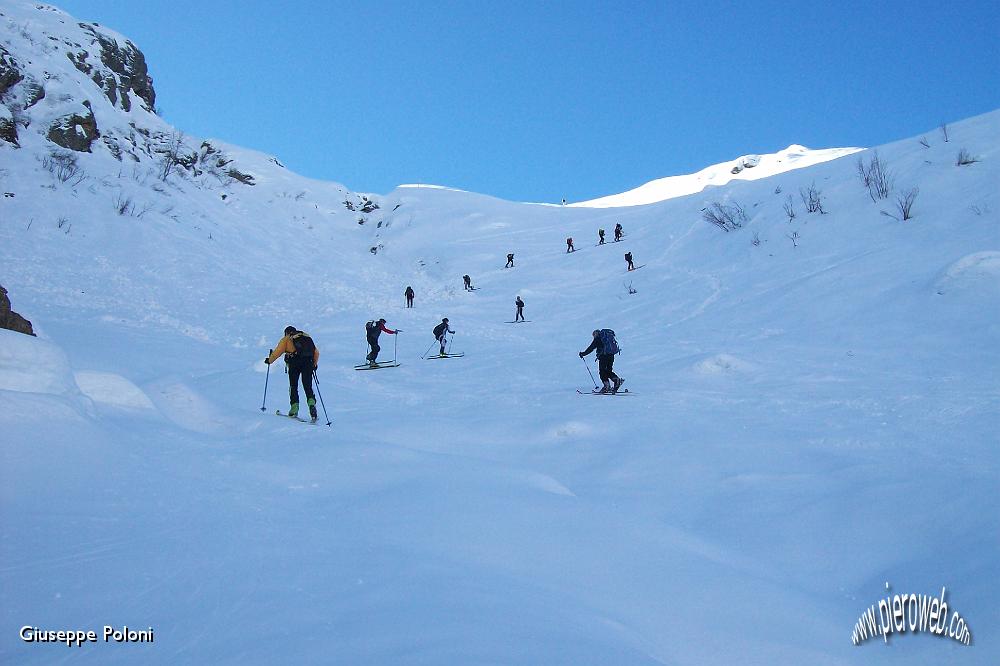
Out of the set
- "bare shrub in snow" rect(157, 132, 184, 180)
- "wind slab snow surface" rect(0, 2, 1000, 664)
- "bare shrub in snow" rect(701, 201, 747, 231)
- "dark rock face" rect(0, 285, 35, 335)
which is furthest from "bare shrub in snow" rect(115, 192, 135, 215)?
"bare shrub in snow" rect(701, 201, 747, 231)

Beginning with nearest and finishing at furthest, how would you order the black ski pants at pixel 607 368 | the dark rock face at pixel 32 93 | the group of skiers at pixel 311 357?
1. the group of skiers at pixel 311 357
2. the black ski pants at pixel 607 368
3. the dark rock face at pixel 32 93

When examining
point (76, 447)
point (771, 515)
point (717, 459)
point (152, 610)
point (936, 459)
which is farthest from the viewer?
point (717, 459)

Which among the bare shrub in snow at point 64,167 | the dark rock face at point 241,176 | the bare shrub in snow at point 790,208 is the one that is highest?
the dark rock face at point 241,176

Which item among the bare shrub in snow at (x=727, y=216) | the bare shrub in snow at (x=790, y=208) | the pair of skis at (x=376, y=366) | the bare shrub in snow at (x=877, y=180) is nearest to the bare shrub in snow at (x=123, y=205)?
the pair of skis at (x=376, y=366)

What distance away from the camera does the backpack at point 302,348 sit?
8508 millimetres

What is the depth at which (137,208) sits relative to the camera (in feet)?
87.9

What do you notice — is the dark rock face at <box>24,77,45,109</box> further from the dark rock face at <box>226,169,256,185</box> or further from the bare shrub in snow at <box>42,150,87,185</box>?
the dark rock face at <box>226,169,256,185</box>

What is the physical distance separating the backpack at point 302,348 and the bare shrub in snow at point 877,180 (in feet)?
66.8

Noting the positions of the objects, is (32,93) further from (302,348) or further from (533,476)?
(533,476)

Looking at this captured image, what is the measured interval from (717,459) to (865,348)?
7.13m

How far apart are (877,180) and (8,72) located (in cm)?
3669

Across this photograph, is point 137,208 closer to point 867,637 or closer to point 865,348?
point 865,348

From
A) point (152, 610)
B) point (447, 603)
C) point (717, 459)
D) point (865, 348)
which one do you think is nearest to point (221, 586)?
point (152, 610)

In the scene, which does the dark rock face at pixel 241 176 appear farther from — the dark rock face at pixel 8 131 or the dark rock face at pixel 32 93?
the dark rock face at pixel 8 131
